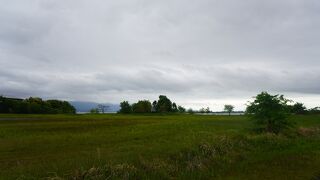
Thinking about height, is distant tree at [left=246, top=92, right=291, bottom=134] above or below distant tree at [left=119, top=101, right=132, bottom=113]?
below

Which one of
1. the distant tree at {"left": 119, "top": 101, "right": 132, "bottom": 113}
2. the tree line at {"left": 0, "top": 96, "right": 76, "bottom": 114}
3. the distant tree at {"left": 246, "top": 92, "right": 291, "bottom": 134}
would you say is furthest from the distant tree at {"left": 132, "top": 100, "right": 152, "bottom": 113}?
the distant tree at {"left": 246, "top": 92, "right": 291, "bottom": 134}

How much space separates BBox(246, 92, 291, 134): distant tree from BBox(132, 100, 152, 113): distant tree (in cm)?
14711

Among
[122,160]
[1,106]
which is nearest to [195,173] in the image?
[122,160]

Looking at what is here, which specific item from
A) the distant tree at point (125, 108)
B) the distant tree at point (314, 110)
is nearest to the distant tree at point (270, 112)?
the distant tree at point (314, 110)

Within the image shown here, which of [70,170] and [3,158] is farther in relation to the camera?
[3,158]

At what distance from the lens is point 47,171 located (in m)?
17.3

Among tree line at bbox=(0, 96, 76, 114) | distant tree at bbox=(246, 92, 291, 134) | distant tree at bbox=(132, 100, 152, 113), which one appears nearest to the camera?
distant tree at bbox=(246, 92, 291, 134)

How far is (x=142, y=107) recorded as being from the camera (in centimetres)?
18975

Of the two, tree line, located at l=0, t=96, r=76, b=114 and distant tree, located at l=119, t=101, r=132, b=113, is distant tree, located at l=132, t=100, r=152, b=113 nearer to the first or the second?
distant tree, located at l=119, t=101, r=132, b=113

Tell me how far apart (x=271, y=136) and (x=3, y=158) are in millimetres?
21777

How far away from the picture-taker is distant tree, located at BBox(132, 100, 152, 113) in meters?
189

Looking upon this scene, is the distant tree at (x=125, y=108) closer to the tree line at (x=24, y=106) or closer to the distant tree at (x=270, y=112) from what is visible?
the tree line at (x=24, y=106)

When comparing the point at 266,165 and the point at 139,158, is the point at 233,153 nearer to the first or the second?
the point at 266,165

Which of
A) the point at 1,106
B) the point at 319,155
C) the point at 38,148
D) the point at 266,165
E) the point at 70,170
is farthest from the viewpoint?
the point at 1,106
